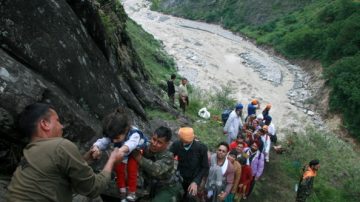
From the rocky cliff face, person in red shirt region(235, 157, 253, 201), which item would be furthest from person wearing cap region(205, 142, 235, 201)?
the rocky cliff face

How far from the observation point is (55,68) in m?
6.12

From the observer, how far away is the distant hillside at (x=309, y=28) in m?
28.8

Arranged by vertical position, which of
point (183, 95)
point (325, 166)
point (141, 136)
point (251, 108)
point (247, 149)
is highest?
point (141, 136)

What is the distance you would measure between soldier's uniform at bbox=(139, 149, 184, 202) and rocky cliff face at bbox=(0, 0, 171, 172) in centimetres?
140

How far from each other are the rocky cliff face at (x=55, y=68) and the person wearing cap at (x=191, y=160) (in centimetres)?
132

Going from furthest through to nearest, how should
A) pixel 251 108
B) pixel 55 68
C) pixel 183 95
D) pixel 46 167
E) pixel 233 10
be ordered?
→ pixel 233 10 → pixel 183 95 → pixel 251 108 → pixel 55 68 → pixel 46 167

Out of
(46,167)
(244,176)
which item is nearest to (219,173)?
(244,176)

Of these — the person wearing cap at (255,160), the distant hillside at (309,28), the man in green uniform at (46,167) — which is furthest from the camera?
the distant hillside at (309,28)

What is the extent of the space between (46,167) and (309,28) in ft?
136

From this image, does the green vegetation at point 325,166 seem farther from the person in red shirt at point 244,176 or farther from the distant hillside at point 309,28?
the distant hillside at point 309,28

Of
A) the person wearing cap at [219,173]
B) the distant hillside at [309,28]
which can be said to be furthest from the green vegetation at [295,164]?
the distant hillside at [309,28]

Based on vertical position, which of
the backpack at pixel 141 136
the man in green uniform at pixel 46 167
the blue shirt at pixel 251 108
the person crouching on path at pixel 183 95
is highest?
the man in green uniform at pixel 46 167

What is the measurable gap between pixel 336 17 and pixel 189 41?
14.1m

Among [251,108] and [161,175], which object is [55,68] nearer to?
[161,175]
